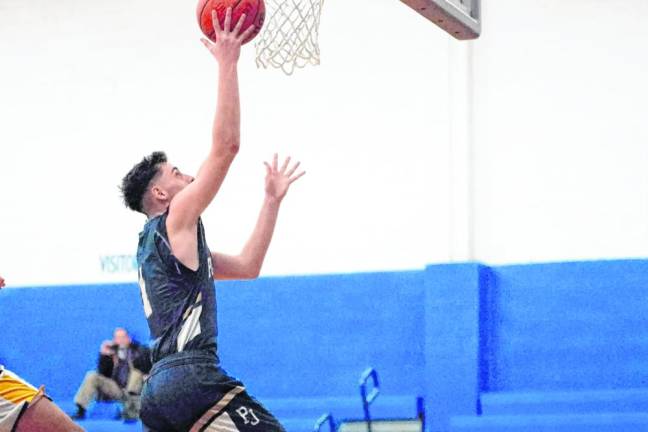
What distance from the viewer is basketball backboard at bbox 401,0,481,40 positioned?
5.80 metres

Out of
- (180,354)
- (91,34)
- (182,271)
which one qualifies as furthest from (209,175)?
(91,34)

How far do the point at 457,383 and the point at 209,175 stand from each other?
6.87m

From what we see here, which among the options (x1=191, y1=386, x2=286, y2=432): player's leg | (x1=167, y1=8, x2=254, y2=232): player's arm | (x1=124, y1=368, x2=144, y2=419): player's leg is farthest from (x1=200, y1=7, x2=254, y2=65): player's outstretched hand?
(x1=124, y1=368, x2=144, y2=419): player's leg

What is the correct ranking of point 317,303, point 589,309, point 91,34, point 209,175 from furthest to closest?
point 91,34, point 317,303, point 589,309, point 209,175

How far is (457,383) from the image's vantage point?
1061cm

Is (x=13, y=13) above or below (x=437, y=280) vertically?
above

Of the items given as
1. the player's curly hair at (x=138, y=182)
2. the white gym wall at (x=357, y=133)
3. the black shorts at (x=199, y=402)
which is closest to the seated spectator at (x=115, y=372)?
the white gym wall at (x=357, y=133)

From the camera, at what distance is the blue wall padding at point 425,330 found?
1045 cm

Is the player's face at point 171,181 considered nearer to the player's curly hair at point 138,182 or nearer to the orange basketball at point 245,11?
the player's curly hair at point 138,182

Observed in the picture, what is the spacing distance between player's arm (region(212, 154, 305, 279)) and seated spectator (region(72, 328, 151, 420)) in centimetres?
680

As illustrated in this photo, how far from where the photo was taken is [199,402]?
4.12m

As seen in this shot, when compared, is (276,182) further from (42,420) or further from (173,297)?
(42,420)

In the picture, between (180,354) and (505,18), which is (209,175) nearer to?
(180,354)

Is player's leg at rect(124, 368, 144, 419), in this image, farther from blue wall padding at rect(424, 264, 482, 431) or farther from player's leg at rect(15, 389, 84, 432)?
player's leg at rect(15, 389, 84, 432)
